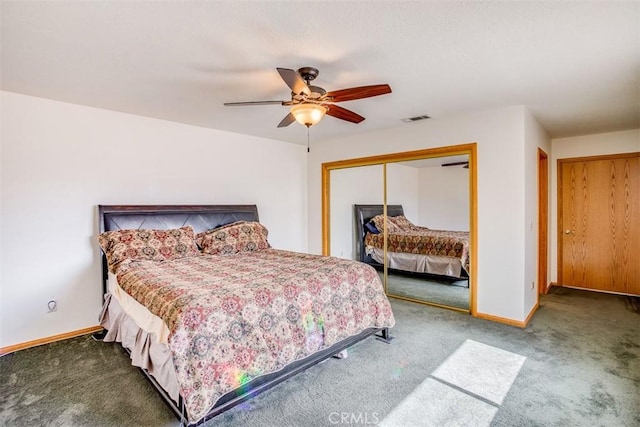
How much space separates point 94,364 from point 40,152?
213 cm

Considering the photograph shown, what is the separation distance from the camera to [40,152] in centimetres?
322

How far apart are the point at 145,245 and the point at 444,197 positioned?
3.67m

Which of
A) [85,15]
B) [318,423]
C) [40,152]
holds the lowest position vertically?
[318,423]


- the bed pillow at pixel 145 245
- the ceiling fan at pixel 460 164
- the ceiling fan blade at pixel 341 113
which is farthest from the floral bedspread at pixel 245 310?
the ceiling fan at pixel 460 164

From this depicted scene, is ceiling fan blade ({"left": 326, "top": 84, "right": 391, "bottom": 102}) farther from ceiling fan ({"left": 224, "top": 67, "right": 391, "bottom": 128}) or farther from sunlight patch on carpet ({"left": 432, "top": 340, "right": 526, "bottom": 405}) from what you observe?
sunlight patch on carpet ({"left": 432, "top": 340, "right": 526, "bottom": 405})

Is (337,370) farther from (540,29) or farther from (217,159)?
(217,159)

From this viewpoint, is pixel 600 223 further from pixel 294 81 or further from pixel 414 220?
pixel 294 81

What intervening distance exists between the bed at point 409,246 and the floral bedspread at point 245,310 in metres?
1.67

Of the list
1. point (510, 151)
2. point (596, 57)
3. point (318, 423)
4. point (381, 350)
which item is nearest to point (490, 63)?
point (596, 57)

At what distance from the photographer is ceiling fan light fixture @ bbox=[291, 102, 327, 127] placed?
8.33 feet

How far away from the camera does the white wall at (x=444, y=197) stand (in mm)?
4105

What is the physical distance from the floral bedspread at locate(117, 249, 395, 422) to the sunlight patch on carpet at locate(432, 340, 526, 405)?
653 mm

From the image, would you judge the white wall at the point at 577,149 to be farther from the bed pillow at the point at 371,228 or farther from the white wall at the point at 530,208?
the bed pillow at the point at 371,228

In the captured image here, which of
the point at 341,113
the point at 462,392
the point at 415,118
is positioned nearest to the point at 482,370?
the point at 462,392
